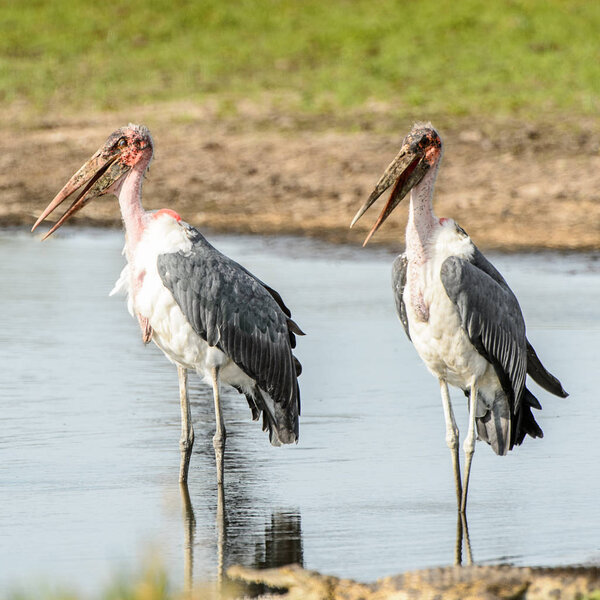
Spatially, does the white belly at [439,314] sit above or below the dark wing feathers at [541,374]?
above

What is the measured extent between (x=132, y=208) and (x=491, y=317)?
5.17 ft

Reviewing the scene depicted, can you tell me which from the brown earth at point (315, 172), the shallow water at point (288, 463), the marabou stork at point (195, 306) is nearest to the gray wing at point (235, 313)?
the marabou stork at point (195, 306)

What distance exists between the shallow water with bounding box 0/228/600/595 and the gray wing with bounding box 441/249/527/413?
1.65 feet

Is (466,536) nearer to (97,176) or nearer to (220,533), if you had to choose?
(220,533)

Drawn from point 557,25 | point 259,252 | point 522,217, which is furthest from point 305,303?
point 557,25

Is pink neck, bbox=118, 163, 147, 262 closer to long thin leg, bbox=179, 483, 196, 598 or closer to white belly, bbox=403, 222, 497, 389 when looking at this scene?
long thin leg, bbox=179, 483, 196, 598

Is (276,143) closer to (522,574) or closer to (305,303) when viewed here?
(305,303)

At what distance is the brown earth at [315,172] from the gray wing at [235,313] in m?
6.70

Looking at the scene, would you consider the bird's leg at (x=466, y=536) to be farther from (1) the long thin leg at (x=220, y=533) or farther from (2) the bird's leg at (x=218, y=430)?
(2) the bird's leg at (x=218, y=430)

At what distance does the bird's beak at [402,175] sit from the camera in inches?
243

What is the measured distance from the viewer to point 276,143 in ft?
52.3

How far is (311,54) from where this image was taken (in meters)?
21.3

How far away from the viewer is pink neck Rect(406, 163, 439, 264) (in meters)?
5.91

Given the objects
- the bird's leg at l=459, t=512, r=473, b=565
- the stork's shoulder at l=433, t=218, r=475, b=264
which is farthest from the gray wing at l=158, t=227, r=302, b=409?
the bird's leg at l=459, t=512, r=473, b=565
